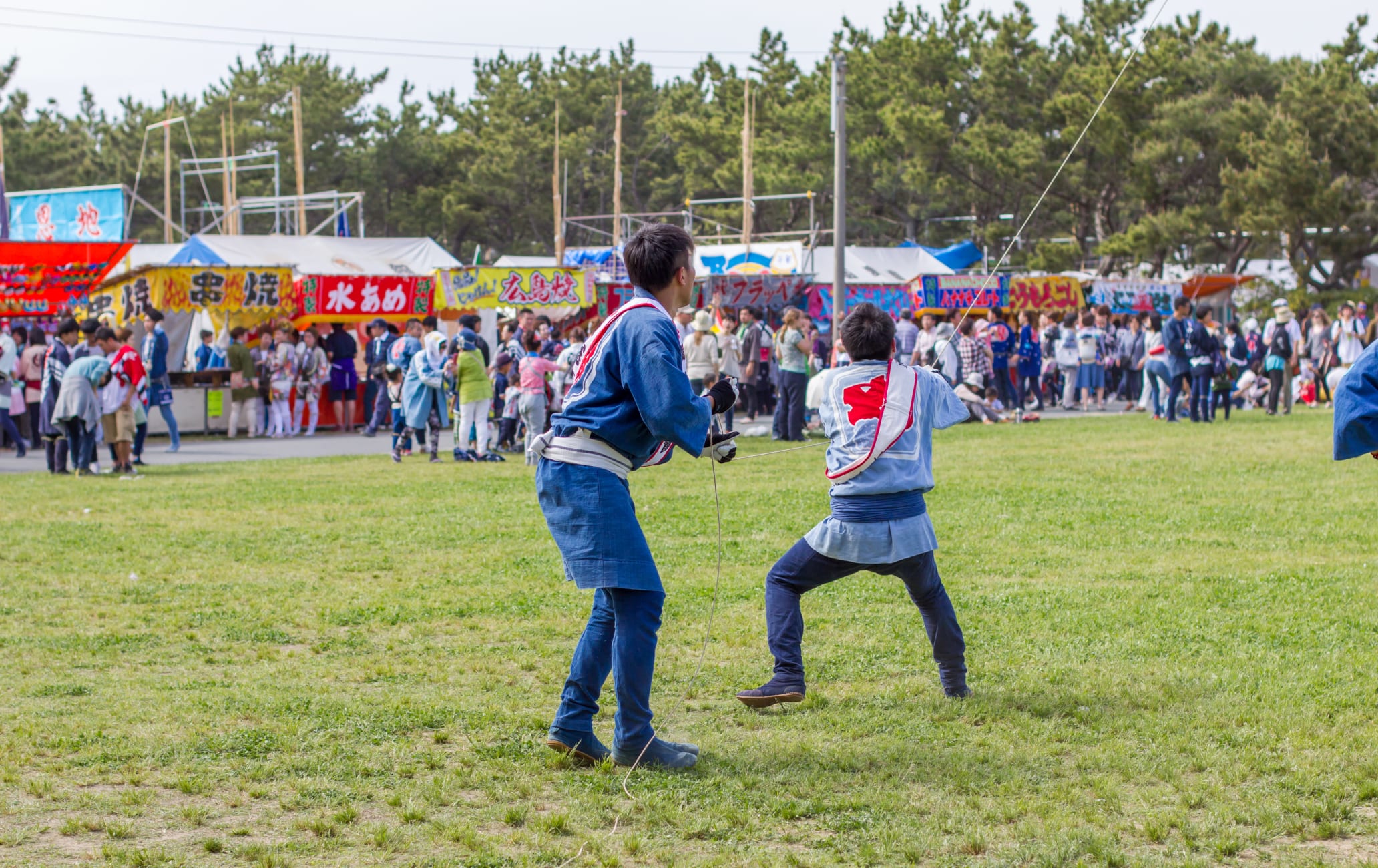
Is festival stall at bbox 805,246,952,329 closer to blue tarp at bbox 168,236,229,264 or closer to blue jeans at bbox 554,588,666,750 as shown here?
blue tarp at bbox 168,236,229,264

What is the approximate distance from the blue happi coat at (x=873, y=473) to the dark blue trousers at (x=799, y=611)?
0.26 feet

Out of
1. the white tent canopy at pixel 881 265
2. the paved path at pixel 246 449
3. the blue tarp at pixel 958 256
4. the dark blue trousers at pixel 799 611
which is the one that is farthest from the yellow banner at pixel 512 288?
the dark blue trousers at pixel 799 611

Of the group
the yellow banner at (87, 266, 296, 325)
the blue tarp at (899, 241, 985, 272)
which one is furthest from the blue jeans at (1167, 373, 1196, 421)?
the blue tarp at (899, 241, 985, 272)

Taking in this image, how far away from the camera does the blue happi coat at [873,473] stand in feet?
16.8

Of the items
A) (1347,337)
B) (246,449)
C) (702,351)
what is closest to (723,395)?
(702,351)

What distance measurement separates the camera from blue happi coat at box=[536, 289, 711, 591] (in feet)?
14.0

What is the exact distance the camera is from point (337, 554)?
A: 9227 mm

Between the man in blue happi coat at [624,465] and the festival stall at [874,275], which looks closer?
the man in blue happi coat at [624,465]

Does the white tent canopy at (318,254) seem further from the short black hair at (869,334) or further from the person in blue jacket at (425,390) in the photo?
the short black hair at (869,334)

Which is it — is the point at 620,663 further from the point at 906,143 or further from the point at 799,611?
the point at 906,143

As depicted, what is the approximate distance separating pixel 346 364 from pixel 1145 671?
17637mm

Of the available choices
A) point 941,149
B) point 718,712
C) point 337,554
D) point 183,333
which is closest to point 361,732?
point 718,712

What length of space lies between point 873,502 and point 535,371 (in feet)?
34.6

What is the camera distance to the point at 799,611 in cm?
530
